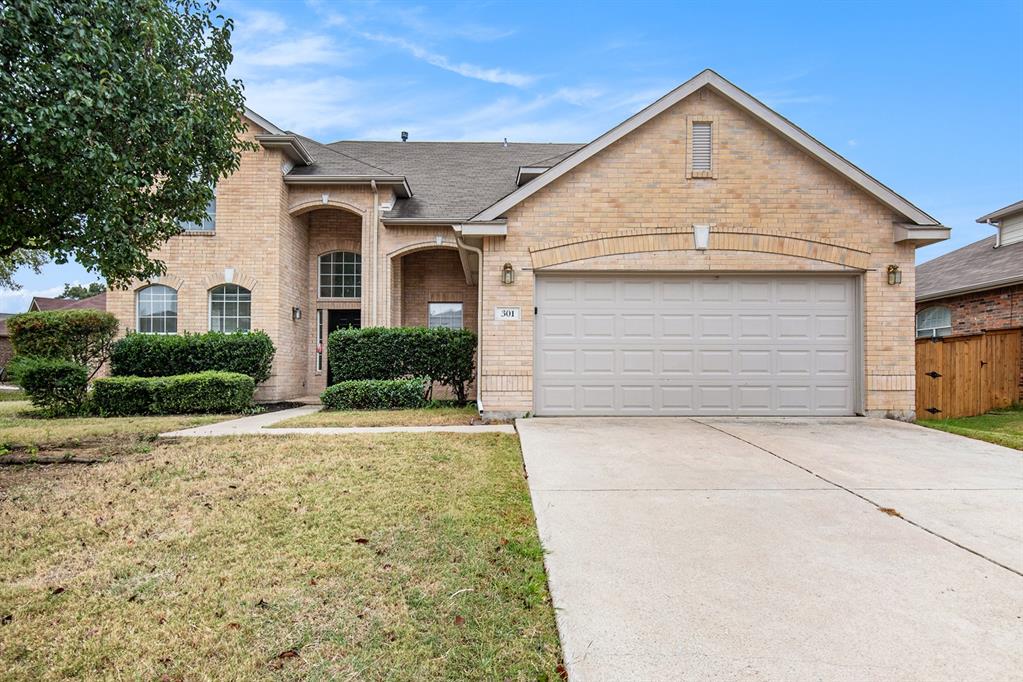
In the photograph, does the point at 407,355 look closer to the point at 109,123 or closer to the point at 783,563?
the point at 109,123

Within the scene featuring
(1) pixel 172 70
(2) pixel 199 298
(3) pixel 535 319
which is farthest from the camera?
(2) pixel 199 298

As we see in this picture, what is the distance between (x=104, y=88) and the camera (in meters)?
5.82

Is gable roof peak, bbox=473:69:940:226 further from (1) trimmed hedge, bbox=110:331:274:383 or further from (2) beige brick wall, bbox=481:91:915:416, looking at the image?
(1) trimmed hedge, bbox=110:331:274:383

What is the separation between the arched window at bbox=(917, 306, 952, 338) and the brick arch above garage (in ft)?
29.5

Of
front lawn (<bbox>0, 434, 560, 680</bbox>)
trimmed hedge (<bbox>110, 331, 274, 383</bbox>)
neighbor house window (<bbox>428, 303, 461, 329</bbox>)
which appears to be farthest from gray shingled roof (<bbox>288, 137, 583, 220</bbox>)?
front lawn (<bbox>0, 434, 560, 680</bbox>)

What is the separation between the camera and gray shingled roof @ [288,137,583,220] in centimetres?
1496

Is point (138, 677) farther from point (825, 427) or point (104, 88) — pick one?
point (825, 427)

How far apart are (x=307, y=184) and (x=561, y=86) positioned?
9.00m

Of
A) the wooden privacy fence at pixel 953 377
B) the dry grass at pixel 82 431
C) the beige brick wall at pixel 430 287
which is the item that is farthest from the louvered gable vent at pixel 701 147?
the dry grass at pixel 82 431

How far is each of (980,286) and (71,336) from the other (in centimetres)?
2190

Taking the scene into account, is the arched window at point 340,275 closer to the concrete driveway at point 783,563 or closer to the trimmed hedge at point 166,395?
the trimmed hedge at point 166,395

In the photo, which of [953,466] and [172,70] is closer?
[953,466]

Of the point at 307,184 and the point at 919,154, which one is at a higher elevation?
the point at 919,154

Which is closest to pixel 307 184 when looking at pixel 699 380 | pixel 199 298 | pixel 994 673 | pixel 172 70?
pixel 199 298
